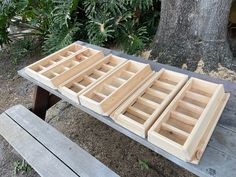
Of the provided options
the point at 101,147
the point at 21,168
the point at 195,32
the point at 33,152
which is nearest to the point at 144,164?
the point at 101,147

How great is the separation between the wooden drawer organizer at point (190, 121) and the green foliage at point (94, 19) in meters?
1.39

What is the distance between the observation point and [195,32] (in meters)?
2.09

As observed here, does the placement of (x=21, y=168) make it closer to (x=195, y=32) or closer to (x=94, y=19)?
(x=94, y=19)

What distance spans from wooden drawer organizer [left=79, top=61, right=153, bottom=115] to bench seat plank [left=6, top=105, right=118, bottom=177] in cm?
25

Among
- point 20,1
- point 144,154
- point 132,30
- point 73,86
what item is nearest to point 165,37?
point 132,30

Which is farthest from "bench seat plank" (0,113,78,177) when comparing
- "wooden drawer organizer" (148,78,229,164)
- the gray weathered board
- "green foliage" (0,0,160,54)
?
"green foliage" (0,0,160,54)

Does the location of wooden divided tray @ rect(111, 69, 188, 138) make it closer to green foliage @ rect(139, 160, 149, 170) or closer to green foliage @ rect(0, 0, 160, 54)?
green foliage @ rect(139, 160, 149, 170)

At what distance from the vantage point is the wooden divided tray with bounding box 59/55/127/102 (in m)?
1.27

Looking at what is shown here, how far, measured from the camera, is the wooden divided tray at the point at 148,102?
102cm

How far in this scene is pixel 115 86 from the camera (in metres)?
1.27

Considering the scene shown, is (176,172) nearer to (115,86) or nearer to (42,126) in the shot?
(115,86)

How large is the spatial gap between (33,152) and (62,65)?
21.2 inches

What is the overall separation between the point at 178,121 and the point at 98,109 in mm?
367

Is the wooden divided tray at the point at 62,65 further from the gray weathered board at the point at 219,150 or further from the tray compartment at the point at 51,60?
the gray weathered board at the point at 219,150
